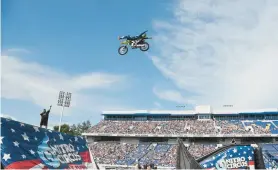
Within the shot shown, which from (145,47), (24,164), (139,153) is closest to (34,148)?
(24,164)

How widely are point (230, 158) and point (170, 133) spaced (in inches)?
2280

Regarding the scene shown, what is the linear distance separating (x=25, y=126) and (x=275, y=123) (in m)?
63.4

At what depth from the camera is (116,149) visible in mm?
65375

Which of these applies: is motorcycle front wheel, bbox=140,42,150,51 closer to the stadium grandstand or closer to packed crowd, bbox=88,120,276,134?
the stadium grandstand

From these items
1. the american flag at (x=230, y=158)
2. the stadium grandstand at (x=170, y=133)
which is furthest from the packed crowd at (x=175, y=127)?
the american flag at (x=230, y=158)

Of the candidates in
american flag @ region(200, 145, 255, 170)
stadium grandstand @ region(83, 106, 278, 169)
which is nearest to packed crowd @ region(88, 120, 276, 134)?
stadium grandstand @ region(83, 106, 278, 169)

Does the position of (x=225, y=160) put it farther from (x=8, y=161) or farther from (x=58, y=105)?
(x=58, y=105)

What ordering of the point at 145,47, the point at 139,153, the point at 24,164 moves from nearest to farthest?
the point at 24,164 < the point at 145,47 < the point at 139,153

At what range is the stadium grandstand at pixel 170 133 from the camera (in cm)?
5938

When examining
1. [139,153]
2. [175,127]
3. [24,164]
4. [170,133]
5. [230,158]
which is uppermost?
[175,127]

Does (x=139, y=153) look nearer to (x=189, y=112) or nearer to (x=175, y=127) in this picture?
(x=175, y=127)

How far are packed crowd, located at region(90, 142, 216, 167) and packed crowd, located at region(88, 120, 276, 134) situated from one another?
3240 millimetres

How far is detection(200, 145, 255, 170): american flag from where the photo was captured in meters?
7.67

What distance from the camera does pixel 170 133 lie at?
64.8 meters
